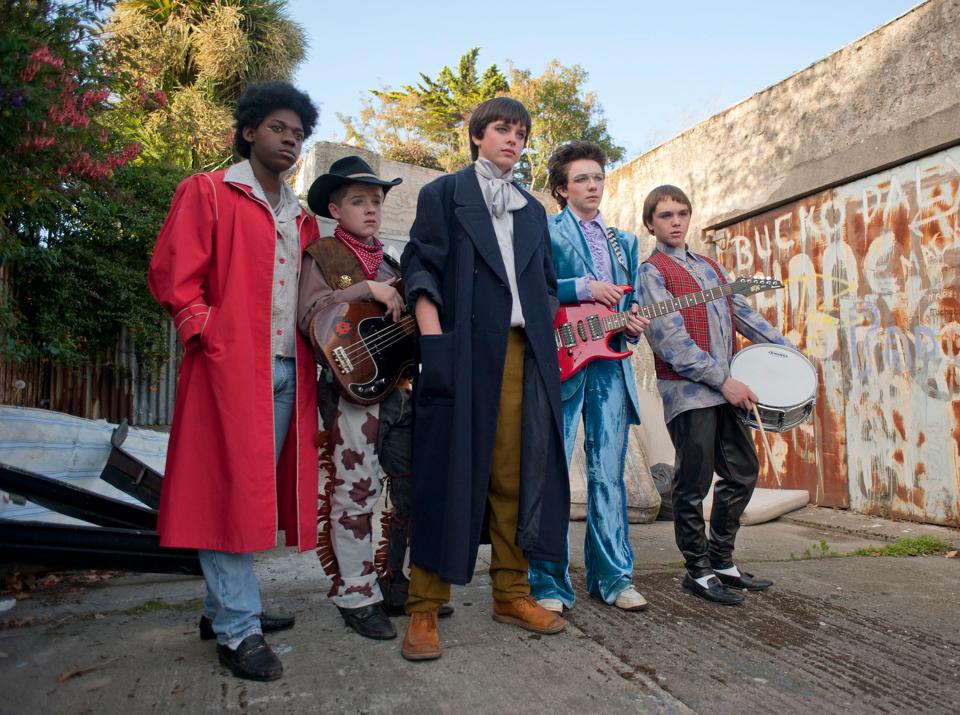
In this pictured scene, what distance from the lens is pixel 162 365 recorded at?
8.77 m

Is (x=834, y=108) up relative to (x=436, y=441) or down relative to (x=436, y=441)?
up

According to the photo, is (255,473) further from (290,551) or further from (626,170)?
(626,170)

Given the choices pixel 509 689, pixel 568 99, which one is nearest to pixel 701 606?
pixel 509 689

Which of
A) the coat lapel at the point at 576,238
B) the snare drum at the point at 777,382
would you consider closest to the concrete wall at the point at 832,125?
the snare drum at the point at 777,382

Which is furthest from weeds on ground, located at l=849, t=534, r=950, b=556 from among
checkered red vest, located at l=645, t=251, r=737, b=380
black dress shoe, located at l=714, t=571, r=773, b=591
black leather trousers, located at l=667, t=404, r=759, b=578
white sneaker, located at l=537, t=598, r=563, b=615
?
white sneaker, located at l=537, t=598, r=563, b=615

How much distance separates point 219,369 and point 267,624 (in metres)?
1.00

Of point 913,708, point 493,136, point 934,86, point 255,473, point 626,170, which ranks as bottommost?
point 913,708

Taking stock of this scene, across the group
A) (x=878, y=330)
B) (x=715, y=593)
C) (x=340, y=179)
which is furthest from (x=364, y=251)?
(x=878, y=330)

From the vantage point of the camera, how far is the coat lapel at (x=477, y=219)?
9.01 feet

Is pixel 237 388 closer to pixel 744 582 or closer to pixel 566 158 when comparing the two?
pixel 566 158

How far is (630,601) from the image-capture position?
2.99 metres

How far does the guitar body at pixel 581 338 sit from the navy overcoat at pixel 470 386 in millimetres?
298

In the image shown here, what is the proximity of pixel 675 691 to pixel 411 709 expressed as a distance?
0.80 metres

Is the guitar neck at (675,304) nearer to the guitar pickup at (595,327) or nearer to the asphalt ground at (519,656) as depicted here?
the guitar pickup at (595,327)
